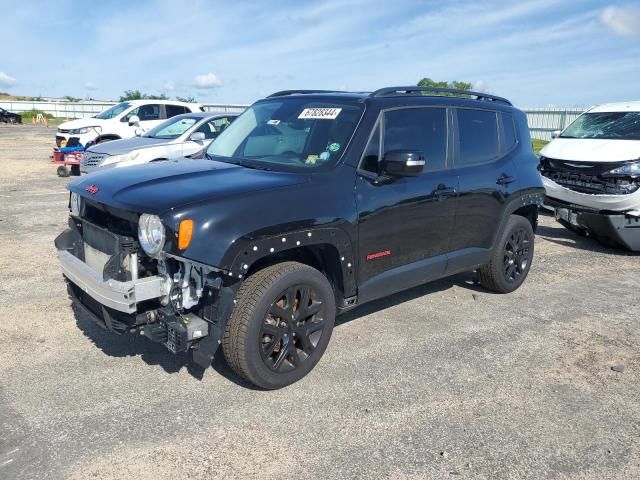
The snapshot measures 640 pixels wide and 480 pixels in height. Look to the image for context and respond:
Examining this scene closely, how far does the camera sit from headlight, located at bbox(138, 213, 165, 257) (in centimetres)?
335

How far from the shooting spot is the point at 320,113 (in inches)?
179

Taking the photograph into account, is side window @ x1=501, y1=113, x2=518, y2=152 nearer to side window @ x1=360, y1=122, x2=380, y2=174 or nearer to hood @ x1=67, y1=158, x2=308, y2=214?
side window @ x1=360, y1=122, x2=380, y2=174

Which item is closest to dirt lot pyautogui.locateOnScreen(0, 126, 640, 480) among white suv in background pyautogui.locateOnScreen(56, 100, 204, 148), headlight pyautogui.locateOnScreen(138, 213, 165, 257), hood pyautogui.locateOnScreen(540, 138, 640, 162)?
headlight pyautogui.locateOnScreen(138, 213, 165, 257)

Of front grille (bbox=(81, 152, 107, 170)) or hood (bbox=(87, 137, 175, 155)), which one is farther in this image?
front grille (bbox=(81, 152, 107, 170))

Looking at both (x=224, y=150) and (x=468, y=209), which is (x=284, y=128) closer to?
(x=224, y=150)

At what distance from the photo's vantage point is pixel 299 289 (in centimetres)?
380

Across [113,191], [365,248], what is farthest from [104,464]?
[365,248]

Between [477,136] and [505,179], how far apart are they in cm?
56

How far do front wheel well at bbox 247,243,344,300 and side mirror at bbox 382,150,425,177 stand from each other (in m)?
0.75

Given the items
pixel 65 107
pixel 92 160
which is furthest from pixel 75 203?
pixel 65 107

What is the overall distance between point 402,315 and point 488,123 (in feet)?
6.70

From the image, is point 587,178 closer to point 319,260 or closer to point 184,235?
point 319,260

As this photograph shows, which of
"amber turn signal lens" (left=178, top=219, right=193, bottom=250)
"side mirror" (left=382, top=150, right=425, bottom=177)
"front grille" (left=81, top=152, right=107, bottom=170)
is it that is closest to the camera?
"amber turn signal lens" (left=178, top=219, right=193, bottom=250)

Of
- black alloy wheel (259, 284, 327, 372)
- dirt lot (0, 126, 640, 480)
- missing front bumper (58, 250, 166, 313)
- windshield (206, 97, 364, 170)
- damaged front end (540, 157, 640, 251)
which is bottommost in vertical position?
dirt lot (0, 126, 640, 480)
